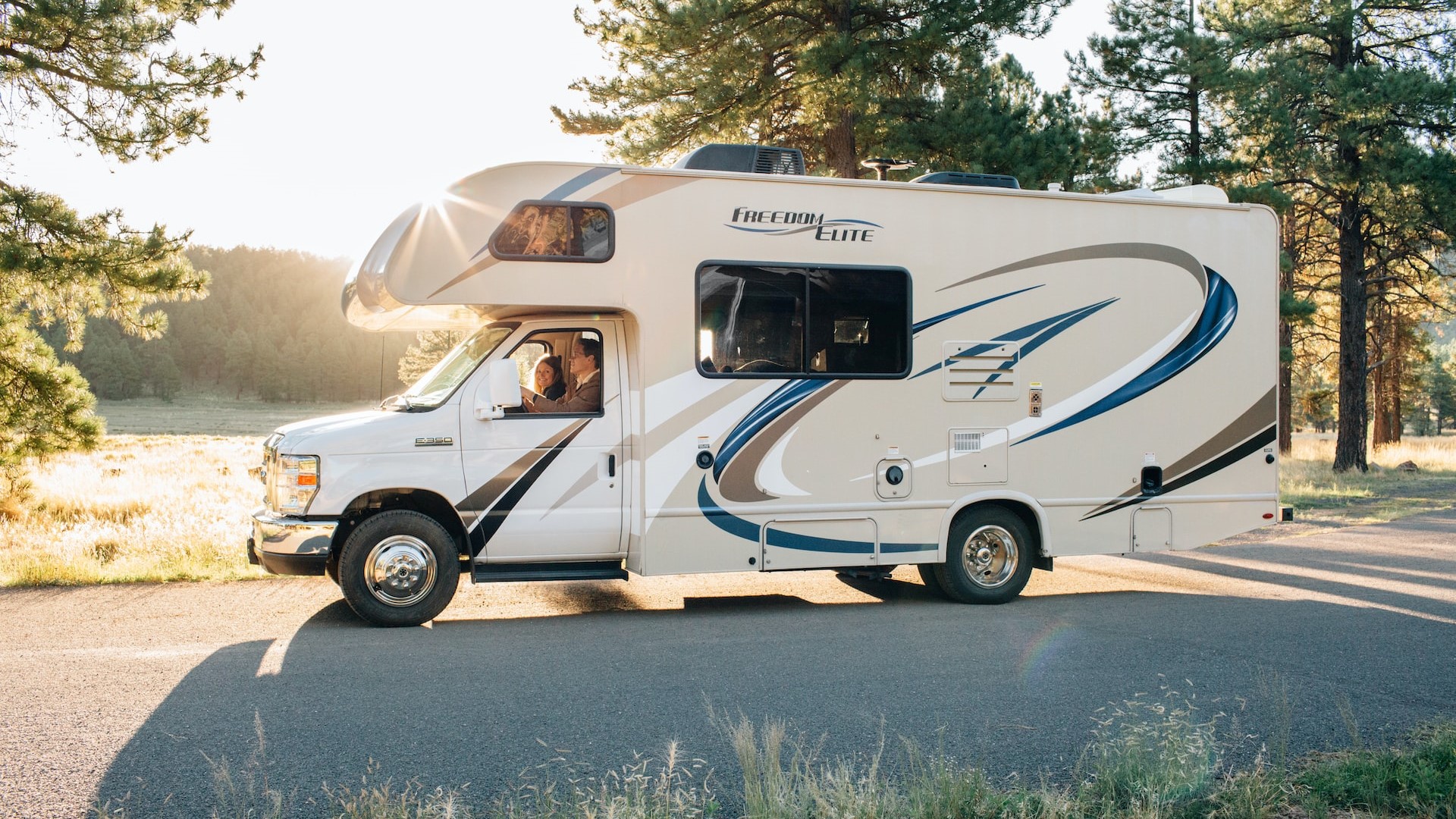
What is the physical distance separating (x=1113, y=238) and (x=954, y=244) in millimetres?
1488

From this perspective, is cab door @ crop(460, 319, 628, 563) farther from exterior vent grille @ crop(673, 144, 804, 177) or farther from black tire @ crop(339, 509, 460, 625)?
exterior vent grille @ crop(673, 144, 804, 177)

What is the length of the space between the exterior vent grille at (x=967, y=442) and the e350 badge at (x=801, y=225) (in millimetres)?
1718

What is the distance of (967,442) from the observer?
29.1 ft

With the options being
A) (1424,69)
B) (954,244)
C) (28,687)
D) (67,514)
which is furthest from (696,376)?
(1424,69)

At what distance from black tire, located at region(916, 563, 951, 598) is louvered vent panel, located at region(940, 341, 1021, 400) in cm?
146

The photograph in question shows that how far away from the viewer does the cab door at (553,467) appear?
8.00m

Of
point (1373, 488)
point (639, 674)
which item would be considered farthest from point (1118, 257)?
point (1373, 488)

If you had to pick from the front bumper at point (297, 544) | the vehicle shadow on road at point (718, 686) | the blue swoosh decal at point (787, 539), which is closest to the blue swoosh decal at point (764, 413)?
the blue swoosh decal at point (787, 539)

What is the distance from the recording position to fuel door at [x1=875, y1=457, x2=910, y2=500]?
868cm

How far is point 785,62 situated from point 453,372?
11520 millimetres

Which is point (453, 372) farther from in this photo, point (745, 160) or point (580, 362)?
point (745, 160)

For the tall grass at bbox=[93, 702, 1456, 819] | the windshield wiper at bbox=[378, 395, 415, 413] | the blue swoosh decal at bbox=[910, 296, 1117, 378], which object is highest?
the blue swoosh decal at bbox=[910, 296, 1117, 378]

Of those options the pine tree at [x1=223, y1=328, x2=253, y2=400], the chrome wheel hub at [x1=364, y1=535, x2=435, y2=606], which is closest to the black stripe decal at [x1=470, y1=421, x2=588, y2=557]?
the chrome wheel hub at [x1=364, y1=535, x2=435, y2=606]

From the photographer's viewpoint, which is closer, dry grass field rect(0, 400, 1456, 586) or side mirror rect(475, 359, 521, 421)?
side mirror rect(475, 359, 521, 421)
